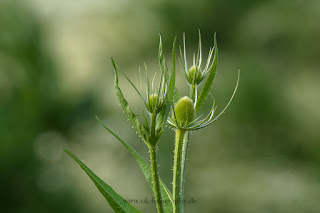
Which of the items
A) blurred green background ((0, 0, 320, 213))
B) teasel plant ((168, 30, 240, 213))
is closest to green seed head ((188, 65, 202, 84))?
teasel plant ((168, 30, 240, 213))

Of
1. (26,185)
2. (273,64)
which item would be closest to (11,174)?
(26,185)

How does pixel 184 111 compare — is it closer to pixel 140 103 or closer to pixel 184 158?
pixel 184 158

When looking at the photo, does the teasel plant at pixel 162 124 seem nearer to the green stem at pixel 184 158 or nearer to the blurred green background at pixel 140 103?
the green stem at pixel 184 158

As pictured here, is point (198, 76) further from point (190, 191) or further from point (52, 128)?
point (190, 191)

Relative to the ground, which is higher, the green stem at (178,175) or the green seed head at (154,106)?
the green seed head at (154,106)

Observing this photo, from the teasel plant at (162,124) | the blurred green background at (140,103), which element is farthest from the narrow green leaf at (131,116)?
the blurred green background at (140,103)

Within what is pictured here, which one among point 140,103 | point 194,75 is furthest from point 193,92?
point 140,103
